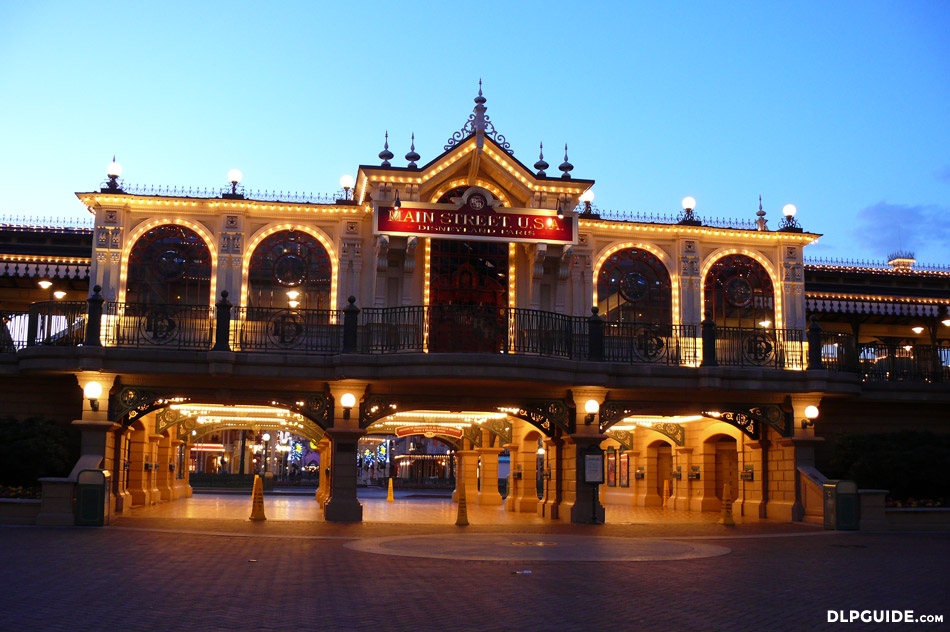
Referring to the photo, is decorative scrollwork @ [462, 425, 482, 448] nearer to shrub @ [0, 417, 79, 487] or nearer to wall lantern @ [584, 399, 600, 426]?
wall lantern @ [584, 399, 600, 426]

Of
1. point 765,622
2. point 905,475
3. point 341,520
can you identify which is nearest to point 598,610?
point 765,622

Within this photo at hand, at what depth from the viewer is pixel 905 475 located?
2484cm

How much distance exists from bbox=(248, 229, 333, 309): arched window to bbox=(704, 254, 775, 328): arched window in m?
11.0

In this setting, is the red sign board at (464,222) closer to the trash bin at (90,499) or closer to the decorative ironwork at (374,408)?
the decorative ironwork at (374,408)

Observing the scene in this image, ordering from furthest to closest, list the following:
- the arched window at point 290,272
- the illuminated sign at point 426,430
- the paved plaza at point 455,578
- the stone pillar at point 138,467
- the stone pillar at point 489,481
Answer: the stone pillar at point 489,481 < the illuminated sign at point 426,430 < the stone pillar at point 138,467 < the arched window at point 290,272 < the paved plaza at point 455,578

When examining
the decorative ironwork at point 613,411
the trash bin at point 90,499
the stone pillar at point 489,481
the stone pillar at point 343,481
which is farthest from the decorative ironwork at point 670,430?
the trash bin at point 90,499

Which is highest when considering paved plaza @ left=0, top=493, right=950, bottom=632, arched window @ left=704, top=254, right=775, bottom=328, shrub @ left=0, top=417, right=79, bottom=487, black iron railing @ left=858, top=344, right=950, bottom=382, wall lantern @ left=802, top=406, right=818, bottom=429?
arched window @ left=704, top=254, right=775, bottom=328

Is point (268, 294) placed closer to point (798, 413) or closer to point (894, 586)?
point (798, 413)

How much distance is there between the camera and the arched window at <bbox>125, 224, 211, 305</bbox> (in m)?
26.9

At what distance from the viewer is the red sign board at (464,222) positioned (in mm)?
26109

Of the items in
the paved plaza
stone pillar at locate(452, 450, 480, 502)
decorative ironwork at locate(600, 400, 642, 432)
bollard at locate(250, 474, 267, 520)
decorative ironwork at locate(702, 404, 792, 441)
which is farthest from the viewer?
stone pillar at locate(452, 450, 480, 502)

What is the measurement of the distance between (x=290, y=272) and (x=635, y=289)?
9778mm

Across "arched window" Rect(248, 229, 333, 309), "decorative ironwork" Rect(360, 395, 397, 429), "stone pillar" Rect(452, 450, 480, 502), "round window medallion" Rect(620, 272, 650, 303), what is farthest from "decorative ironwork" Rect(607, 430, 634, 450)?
"arched window" Rect(248, 229, 333, 309)

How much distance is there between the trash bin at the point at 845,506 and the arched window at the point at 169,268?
1676 cm
